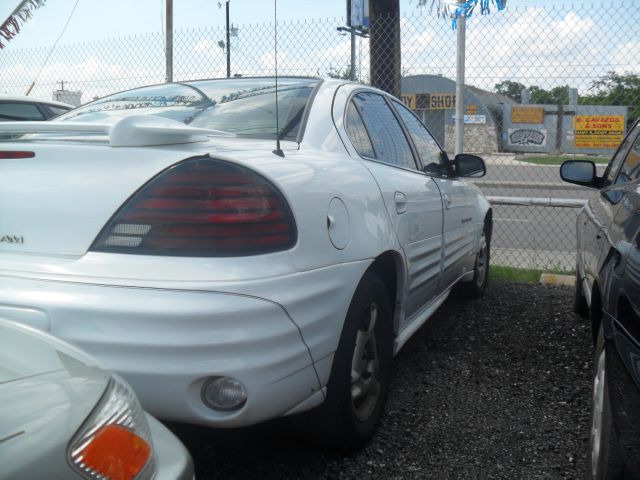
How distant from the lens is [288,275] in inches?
86.5

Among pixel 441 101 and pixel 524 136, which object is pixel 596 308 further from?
pixel 524 136

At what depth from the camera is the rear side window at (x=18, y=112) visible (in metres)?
7.79

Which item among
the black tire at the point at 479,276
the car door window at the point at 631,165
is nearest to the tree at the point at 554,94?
the black tire at the point at 479,276

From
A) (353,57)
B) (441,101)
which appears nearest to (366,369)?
(353,57)

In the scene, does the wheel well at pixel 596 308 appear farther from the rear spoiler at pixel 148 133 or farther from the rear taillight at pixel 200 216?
the rear spoiler at pixel 148 133

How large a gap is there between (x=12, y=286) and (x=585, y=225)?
328 centimetres

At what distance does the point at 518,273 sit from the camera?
257 inches

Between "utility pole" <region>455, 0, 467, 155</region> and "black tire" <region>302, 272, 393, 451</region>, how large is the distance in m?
4.17

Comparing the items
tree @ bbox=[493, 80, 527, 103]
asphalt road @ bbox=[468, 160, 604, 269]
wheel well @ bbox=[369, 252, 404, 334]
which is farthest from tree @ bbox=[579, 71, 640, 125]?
wheel well @ bbox=[369, 252, 404, 334]

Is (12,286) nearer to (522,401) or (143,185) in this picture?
(143,185)

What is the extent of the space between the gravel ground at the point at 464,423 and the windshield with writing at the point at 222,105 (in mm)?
1312

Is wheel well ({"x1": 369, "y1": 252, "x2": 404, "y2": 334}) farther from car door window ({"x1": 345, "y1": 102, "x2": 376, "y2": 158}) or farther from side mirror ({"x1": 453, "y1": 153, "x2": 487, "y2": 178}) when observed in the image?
side mirror ({"x1": 453, "y1": 153, "x2": 487, "y2": 178})

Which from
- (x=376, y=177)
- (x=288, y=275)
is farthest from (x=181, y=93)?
(x=288, y=275)

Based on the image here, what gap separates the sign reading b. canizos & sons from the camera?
9.86 m
